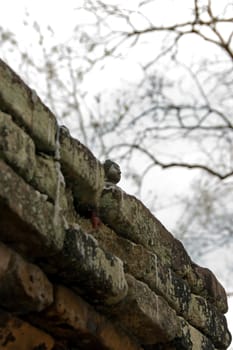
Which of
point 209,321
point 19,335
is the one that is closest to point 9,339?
point 19,335

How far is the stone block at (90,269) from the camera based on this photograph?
2201 millimetres

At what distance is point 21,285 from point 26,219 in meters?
0.18

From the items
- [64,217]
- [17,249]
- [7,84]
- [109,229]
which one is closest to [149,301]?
[109,229]

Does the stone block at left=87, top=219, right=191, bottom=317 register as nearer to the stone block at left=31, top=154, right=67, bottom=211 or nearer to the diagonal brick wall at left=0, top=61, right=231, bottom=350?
→ the diagonal brick wall at left=0, top=61, right=231, bottom=350

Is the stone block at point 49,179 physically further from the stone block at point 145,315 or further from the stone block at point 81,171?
the stone block at point 145,315

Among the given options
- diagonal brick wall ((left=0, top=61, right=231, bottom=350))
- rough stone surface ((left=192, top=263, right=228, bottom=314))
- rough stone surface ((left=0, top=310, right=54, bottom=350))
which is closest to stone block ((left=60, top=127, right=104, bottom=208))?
diagonal brick wall ((left=0, top=61, right=231, bottom=350))

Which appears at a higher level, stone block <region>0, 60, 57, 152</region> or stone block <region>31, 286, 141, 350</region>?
stone block <region>0, 60, 57, 152</region>

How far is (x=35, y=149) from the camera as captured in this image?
2.24 meters

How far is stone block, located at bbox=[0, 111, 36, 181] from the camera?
2018mm

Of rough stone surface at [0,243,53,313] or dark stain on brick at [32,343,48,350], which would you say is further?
dark stain on brick at [32,343,48,350]

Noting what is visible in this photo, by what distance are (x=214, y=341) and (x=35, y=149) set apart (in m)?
1.40

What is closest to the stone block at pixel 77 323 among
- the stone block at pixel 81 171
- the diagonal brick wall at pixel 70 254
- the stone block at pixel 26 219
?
the diagonal brick wall at pixel 70 254

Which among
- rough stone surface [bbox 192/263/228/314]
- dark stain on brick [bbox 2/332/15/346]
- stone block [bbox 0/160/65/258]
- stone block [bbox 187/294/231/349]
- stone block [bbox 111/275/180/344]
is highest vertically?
rough stone surface [bbox 192/263/228/314]

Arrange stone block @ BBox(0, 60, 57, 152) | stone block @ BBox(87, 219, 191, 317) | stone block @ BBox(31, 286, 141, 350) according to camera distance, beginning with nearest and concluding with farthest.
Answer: stone block @ BBox(0, 60, 57, 152), stone block @ BBox(31, 286, 141, 350), stone block @ BBox(87, 219, 191, 317)
